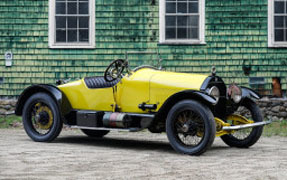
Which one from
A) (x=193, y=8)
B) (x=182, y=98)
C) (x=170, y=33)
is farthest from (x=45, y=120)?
(x=193, y=8)

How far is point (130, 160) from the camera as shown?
22.3ft

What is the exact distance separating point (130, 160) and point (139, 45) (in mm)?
6984

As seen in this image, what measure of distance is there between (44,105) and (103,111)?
1.07 metres

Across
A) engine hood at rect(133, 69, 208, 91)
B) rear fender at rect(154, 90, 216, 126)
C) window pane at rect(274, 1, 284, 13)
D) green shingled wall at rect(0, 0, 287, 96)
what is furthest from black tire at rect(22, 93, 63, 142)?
window pane at rect(274, 1, 284, 13)

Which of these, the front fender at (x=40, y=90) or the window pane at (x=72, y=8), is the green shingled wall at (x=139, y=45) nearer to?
the window pane at (x=72, y=8)

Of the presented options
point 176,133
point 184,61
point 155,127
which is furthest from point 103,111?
point 184,61

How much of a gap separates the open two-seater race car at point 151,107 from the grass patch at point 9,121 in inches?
128

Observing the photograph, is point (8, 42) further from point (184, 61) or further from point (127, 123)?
point (127, 123)

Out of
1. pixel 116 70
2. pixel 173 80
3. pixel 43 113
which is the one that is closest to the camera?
pixel 173 80

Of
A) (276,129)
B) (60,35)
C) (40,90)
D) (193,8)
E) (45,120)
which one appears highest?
(193,8)

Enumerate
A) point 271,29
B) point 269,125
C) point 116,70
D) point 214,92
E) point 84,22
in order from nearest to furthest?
1. point 214,92
2. point 116,70
3. point 269,125
4. point 271,29
5. point 84,22

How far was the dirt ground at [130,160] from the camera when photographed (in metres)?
5.75

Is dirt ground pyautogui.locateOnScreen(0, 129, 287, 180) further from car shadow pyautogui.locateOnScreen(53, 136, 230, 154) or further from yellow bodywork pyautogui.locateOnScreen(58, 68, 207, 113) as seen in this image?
yellow bodywork pyautogui.locateOnScreen(58, 68, 207, 113)

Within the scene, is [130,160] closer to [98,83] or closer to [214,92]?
[214,92]
